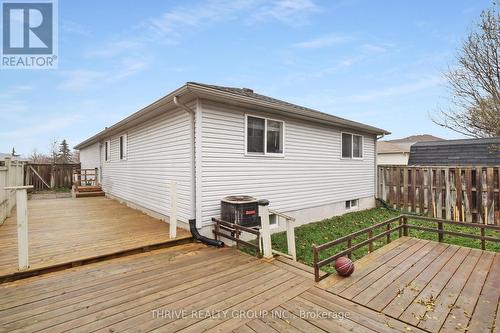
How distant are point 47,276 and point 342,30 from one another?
1242cm

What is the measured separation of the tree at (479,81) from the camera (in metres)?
9.58

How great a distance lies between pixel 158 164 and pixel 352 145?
766 cm

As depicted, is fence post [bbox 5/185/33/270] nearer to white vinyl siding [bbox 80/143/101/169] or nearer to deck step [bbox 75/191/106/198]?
deck step [bbox 75/191/106/198]

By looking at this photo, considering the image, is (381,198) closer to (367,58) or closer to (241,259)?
(367,58)

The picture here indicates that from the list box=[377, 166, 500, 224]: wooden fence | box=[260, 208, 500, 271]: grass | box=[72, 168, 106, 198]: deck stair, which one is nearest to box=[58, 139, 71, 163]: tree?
box=[72, 168, 106, 198]: deck stair

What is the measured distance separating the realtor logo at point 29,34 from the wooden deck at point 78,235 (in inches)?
184

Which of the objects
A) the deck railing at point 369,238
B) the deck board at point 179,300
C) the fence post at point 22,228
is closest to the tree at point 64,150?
the fence post at point 22,228

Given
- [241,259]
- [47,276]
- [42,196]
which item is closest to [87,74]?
[42,196]

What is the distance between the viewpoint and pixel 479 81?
1056 centimetres

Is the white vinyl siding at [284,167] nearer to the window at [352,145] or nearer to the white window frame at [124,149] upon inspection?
the window at [352,145]

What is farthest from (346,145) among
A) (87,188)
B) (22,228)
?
(87,188)

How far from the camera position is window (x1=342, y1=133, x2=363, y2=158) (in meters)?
9.83

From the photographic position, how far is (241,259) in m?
4.48

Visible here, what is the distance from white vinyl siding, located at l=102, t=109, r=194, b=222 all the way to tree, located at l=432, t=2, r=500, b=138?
12126 millimetres
